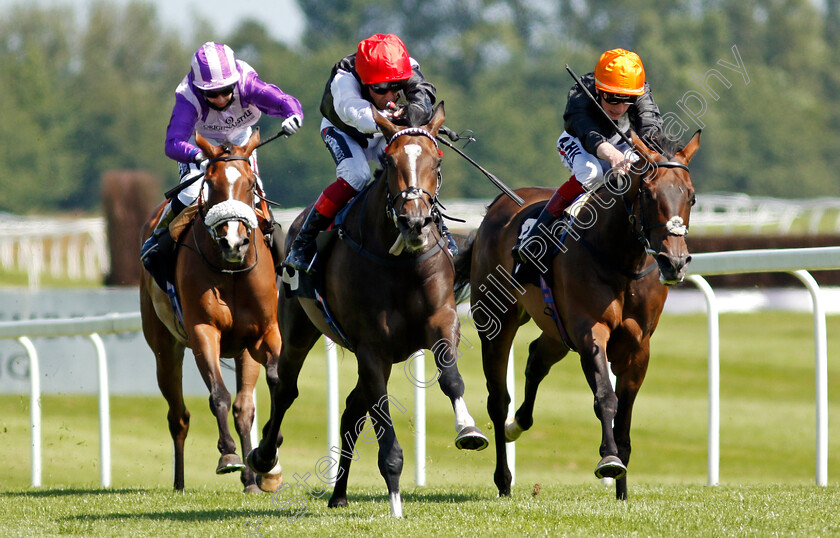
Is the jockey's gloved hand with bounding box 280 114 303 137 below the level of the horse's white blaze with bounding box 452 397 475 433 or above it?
above

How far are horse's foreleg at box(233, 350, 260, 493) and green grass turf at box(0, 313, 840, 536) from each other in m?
0.14

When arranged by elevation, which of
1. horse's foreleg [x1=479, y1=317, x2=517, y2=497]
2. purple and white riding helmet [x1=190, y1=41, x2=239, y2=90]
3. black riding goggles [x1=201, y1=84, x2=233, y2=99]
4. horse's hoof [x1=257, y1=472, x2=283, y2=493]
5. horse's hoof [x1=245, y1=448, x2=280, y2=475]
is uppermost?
purple and white riding helmet [x1=190, y1=41, x2=239, y2=90]

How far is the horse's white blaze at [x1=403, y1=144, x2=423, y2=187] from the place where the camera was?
4953 mm

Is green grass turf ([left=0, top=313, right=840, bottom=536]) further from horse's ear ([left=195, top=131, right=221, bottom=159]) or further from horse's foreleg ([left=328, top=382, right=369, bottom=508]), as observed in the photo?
horse's ear ([left=195, top=131, right=221, bottom=159])

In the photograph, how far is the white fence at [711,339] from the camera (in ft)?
21.3

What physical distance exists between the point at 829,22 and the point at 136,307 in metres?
56.4

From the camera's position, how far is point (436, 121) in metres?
5.26

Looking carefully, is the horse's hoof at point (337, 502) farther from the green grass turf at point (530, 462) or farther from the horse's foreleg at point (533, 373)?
the horse's foreleg at point (533, 373)

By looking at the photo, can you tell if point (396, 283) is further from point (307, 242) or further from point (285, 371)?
point (285, 371)

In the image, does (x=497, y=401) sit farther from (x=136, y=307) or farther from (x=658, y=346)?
(x=658, y=346)

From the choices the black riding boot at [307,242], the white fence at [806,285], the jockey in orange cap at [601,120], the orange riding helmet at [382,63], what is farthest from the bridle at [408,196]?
the white fence at [806,285]

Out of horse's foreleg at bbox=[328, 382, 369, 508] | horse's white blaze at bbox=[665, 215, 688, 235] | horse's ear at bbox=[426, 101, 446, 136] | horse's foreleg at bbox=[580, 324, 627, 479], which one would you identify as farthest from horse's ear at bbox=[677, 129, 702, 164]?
horse's foreleg at bbox=[328, 382, 369, 508]

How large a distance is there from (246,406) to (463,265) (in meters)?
1.64

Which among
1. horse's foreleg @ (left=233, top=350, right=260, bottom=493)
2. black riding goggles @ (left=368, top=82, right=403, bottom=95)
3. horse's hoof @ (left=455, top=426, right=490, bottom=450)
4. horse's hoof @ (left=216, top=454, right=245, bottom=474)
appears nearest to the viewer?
horse's hoof @ (left=455, top=426, right=490, bottom=450)
